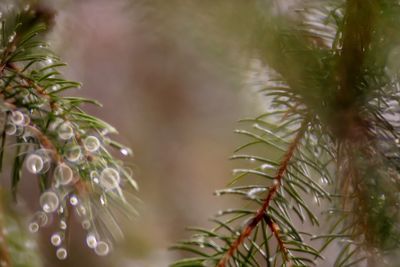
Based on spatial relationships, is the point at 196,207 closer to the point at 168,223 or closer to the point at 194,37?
the point at 168,223

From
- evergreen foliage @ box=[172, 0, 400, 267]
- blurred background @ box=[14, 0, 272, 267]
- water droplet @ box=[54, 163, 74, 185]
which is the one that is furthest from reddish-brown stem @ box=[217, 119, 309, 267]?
blurred background @ box=[14, 0, 272, 267]

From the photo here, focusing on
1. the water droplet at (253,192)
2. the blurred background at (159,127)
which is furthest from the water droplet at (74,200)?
the blurred background at (159,127)

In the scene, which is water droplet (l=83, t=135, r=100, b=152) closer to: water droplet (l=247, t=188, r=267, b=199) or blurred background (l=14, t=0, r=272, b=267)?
water droplet (l=247, t=188, r=267, b=199)

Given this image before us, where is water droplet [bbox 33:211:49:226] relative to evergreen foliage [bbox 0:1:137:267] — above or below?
below

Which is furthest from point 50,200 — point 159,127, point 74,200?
point 159,127

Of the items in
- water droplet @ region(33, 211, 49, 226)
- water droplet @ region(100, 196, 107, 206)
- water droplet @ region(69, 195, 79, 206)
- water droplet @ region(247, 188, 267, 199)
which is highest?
water droplet @ region(247, 188, 267, 199)

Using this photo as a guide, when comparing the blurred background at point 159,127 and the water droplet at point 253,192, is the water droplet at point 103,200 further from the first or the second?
the blurred background at point 159,127
